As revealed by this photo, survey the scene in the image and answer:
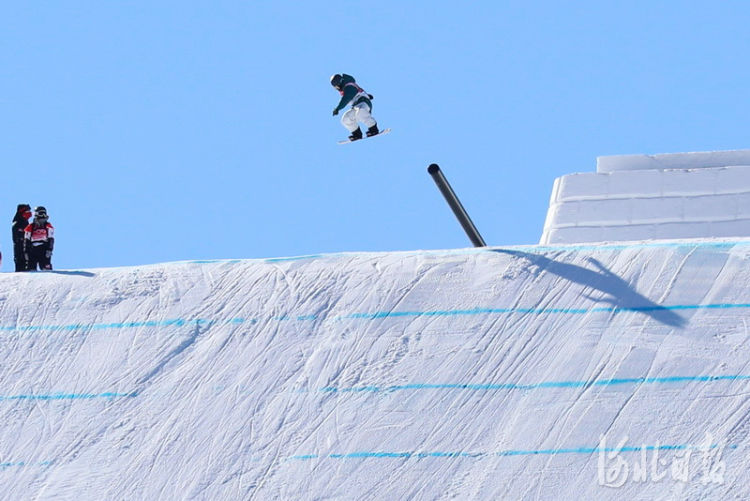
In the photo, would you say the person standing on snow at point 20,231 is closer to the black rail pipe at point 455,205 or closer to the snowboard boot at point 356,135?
the snowboard boot at point 356,135

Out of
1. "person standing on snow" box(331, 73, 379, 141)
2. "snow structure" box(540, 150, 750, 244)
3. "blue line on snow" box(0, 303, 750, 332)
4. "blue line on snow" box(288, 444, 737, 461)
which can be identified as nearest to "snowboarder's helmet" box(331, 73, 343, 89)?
"person standing on snow" box(331, 73, 379, 141)

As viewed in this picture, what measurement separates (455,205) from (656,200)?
91.1 inches

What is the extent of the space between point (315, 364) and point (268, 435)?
701 mm

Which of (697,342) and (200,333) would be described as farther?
(200,333)

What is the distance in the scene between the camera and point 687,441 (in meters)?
9.69

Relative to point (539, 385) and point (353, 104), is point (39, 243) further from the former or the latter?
point (539, 385)

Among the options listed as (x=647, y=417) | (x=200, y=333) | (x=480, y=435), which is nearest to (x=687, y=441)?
(x=647, y=417)

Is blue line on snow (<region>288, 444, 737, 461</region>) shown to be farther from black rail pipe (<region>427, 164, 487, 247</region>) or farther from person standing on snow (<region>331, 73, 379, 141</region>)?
person standing on snow (<region>331, 73, 379, 141</region>)

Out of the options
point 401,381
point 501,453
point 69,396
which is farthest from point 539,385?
point 69,396

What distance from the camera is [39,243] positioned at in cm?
1377

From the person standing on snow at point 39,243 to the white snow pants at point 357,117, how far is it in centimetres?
294

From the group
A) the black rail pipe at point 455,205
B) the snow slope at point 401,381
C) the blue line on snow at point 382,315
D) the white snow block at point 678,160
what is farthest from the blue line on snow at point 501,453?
the white snow block at point 678,160

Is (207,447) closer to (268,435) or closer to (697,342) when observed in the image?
(268,435)

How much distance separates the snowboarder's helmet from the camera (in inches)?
559
